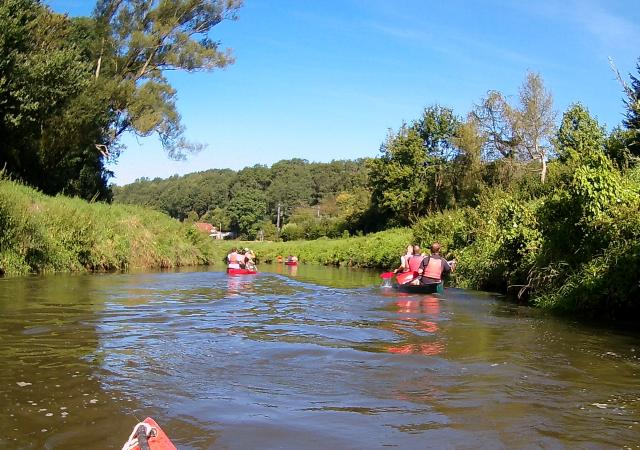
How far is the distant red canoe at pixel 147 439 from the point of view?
2.94 meters

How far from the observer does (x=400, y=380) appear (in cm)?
612

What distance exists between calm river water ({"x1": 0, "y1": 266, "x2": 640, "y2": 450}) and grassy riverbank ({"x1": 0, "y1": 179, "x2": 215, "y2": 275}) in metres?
7.06

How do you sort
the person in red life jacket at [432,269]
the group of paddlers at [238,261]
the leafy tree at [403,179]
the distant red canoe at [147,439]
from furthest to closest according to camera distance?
the leafy tree at [403,179], the group of paddlers at [238,261], the person in red life jacket at [432,269], the distant red canoe at [147,439]

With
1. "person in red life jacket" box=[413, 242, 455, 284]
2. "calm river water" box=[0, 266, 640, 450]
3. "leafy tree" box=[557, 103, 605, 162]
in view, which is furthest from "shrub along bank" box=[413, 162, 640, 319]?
"leafy tree" box=[557, 103, 605, 162]

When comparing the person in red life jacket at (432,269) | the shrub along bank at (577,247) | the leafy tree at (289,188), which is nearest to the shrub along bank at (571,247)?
the shrub along bank at (577,247)

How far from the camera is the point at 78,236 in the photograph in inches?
Answer: 830

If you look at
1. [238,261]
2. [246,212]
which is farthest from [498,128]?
[246,212]

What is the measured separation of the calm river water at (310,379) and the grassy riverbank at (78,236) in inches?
278

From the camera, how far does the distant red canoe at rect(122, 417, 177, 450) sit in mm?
2939

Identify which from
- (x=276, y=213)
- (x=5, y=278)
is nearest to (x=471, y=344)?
(x=5, y=278)

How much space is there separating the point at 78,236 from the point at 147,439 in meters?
19.9

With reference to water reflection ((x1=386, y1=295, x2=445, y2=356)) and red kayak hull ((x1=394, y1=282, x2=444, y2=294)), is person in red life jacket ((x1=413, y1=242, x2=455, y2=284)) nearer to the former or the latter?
red kayak hull ((x1=394, y1=282, x2=444, y2=294))

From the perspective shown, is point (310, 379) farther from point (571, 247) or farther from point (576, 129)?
point (576, 129)

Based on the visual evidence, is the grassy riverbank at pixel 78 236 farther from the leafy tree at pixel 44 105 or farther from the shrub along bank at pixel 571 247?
the shrub along bank at pixel 571 247
